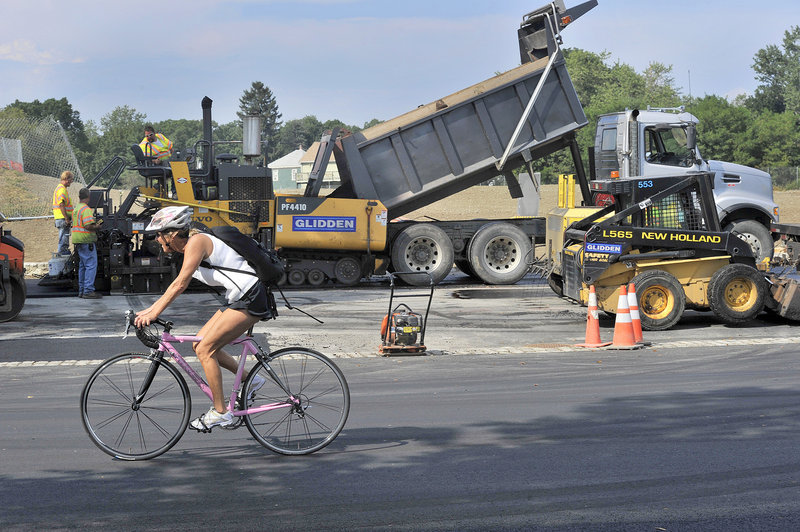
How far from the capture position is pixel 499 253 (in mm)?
18844

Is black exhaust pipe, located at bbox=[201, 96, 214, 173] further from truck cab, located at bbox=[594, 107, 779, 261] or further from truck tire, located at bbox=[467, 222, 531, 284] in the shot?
truck cab, located at bbox=[594, 107, 779, 261]

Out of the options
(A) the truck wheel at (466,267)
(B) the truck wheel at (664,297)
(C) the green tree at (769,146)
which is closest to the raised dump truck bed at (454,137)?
(A) the truck wheel at (466,267)

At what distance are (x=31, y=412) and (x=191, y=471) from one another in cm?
238

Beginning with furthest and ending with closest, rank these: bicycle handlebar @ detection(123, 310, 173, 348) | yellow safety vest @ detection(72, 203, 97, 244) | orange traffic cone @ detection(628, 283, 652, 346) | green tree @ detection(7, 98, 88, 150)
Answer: green tree @ detection(7, 98, 88, 150), yellow safety vest @ detection(72, 203, 97, 244), orange traffic cone @ detection(628, 283, 652, 346), bicycle handlebar @ detection(123, 310, 173, 348)

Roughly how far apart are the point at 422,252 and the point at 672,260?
675cm

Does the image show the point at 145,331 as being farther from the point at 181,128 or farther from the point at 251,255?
the point at 181,128

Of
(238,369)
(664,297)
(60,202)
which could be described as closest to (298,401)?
(238,369)

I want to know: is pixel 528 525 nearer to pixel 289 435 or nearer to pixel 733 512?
pixel 733 512

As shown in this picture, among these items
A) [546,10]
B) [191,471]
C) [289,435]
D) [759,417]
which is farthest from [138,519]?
[546,10]

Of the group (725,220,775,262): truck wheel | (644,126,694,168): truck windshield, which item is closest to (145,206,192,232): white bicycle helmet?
(644,126,694,168): truck windshield

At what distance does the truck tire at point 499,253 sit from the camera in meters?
18.6

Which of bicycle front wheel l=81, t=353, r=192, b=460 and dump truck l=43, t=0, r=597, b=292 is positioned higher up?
dump truck l=43, t=0, r=597, b=292

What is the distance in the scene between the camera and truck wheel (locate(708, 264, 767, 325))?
12.4m

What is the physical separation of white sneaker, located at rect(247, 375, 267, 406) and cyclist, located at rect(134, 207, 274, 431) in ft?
0.56
